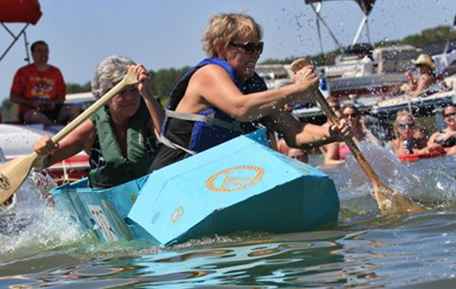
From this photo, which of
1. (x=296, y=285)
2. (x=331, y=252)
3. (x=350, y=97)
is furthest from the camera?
(x=350, y=97)

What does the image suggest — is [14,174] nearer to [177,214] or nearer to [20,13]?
[177,214]

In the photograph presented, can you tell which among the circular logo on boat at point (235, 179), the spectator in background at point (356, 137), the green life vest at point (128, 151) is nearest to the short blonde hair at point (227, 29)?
the green life vest at point (128, 151)

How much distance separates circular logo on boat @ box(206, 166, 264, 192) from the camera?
4.59 m

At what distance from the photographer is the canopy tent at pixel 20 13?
1199 centimetres

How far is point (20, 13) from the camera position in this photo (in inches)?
476

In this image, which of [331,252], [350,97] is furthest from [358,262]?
[350,97]

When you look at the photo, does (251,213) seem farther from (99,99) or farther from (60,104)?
(60,104)

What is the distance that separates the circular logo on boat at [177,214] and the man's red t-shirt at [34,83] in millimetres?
6957

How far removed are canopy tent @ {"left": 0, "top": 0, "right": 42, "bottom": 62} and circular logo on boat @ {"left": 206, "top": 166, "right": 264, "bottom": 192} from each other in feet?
25.1

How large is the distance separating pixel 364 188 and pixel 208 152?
2.49 meters

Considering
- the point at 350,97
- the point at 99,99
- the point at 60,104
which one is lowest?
the point at 350,97

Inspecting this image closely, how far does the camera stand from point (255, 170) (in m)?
4.64

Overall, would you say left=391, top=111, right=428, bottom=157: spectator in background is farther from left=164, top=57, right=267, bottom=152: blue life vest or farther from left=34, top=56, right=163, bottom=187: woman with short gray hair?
left=164, top=57, right=267, bottom=152: blue life vest

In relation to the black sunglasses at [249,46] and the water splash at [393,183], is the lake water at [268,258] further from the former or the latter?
the black sunglasses at [249,46]
